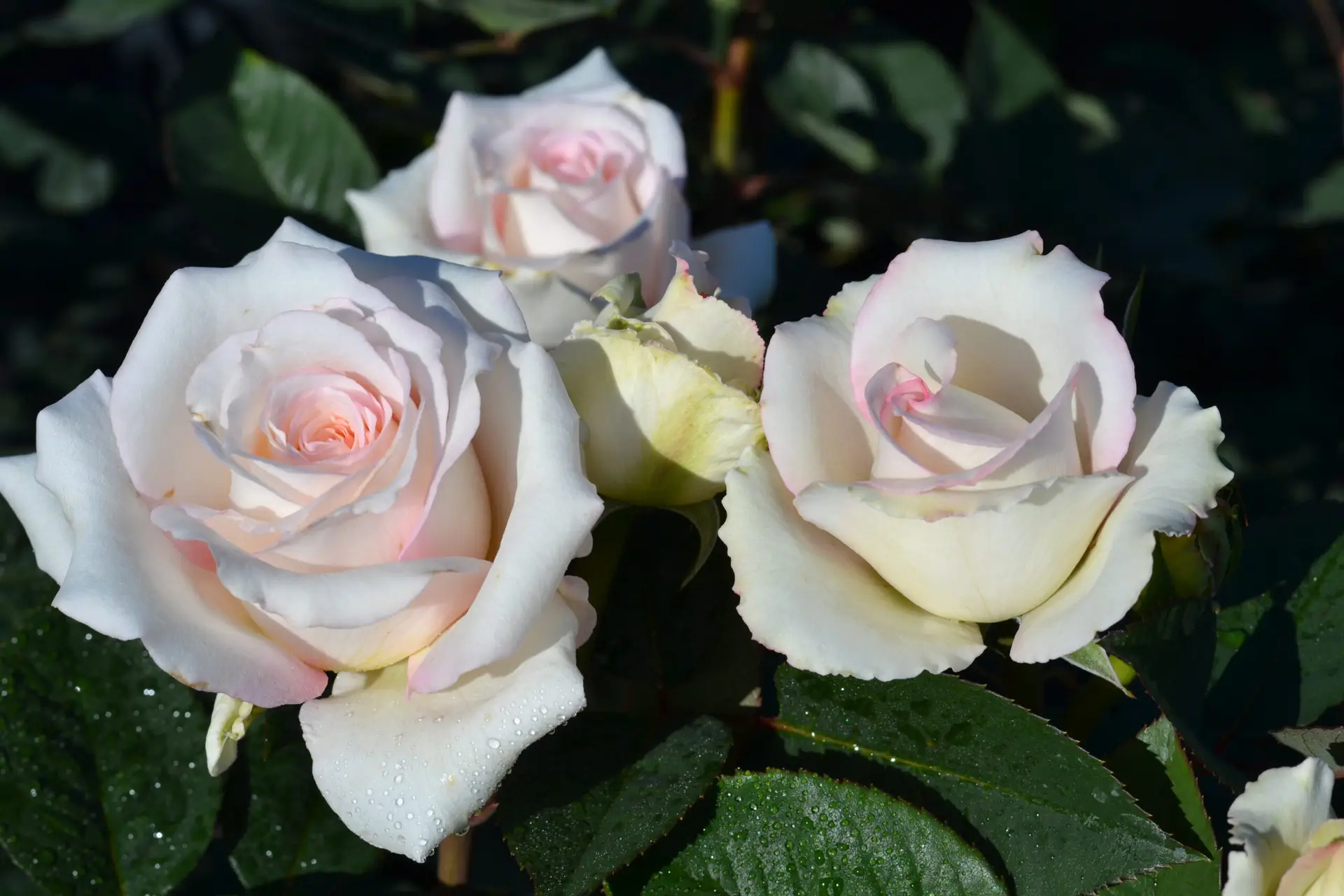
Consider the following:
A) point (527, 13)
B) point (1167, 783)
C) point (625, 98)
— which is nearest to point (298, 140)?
point (527, 13)

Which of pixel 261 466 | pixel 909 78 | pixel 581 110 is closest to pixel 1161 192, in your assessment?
pixel 909 78

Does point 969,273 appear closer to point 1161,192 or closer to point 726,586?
point 726,586

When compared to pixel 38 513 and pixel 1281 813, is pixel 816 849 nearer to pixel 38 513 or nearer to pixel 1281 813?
pixel 1281 813

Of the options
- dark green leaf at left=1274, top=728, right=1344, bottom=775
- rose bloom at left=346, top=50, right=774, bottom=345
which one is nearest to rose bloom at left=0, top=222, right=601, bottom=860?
rose bloom at left=346, top=50, right=774, bottom=345

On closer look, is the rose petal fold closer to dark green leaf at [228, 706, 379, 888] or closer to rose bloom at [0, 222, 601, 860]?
rose bloom at [0, 222, 601, 860]

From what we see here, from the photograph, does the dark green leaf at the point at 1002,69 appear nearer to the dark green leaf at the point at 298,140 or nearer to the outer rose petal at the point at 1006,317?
the dark green leaf at the point at 298,140
